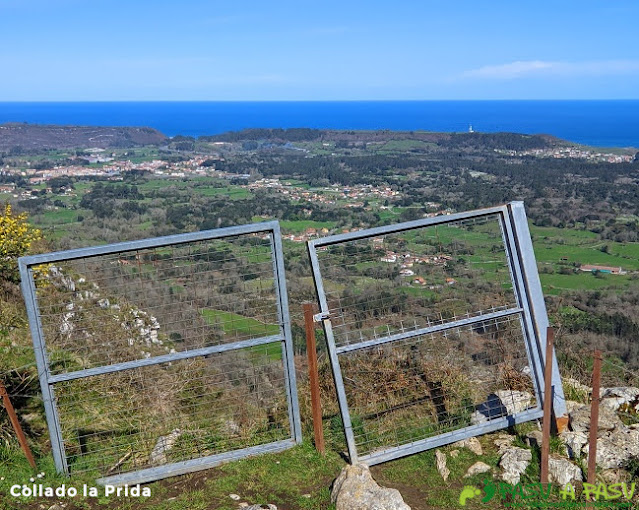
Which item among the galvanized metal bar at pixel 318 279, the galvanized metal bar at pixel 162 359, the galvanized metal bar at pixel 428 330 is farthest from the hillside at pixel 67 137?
the galvanized metal bar at pixel 428 330

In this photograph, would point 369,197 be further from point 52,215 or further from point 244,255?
point 244,255

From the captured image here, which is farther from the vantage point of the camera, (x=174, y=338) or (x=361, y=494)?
(x=174, y=338)

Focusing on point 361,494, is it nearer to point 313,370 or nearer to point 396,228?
point 313,370

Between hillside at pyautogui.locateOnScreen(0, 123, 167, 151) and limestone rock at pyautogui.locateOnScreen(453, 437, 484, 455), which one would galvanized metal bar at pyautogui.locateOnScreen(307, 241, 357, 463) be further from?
hillside at pyautogui.locateOnScreen(0, 123, 167, 151)

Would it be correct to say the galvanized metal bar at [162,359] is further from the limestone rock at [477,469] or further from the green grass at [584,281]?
the green grass at [584,281]

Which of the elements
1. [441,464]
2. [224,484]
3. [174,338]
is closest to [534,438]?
[441,464]
